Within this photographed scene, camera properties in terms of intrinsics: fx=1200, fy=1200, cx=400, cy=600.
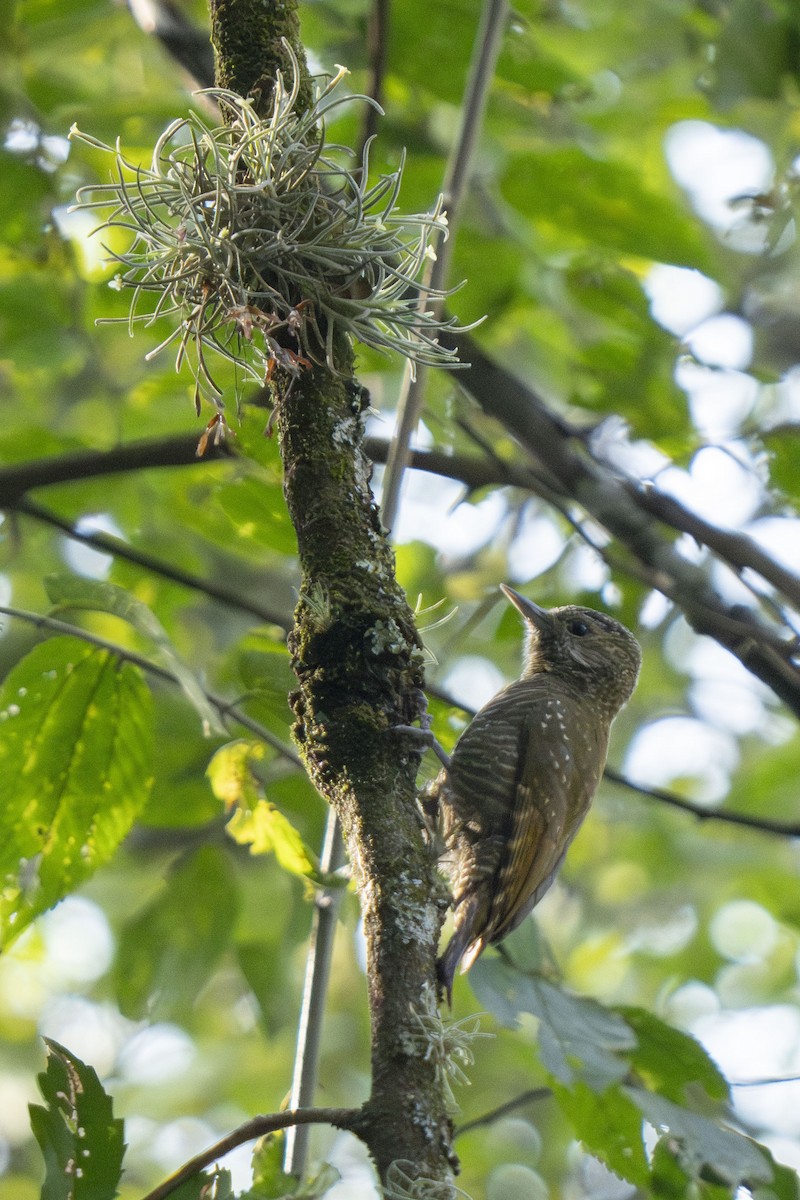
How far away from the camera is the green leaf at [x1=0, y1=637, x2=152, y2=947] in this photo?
2.17 meters

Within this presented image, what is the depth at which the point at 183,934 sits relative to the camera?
306 cm

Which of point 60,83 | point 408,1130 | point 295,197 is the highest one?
point 60,83

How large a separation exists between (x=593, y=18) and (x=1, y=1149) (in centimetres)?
794

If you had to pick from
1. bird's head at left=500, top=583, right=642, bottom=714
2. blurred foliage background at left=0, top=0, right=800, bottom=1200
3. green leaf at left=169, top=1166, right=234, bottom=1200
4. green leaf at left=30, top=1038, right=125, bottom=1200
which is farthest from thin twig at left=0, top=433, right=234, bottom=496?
green leaf at left=169, top=1166, right=234, bottom=1200

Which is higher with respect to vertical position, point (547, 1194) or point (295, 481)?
point (295, 481)

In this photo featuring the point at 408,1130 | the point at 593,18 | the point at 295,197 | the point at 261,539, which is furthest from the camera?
the point at 593,18

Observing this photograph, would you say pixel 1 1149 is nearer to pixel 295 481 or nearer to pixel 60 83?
Answer: pixel 60 83

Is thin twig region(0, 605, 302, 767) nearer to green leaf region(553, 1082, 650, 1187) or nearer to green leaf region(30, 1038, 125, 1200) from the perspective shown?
green leaf region(30, 1038, 125, 1200)

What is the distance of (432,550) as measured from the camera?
3.59 meters

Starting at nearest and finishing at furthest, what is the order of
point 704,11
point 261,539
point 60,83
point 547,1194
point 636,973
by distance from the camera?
point 261,539 < point 60,83 < point 704,11 < point 547,1194 < point 636,973

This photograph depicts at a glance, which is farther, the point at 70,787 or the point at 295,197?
the point at 70,787

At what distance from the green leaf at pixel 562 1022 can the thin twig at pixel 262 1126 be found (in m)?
0.88

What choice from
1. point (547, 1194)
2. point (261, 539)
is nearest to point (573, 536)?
point (261, 539)

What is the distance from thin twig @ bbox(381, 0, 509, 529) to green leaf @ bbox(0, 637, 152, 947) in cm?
69
